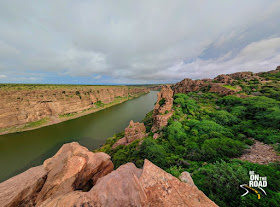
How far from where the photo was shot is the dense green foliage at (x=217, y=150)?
5074mm

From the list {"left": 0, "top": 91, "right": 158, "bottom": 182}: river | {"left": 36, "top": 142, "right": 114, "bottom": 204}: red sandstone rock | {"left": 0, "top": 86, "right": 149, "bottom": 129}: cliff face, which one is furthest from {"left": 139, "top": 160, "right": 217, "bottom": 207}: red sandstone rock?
{"left": 0, "top": 86, "right": 149, "bottom": 129}: cliff face

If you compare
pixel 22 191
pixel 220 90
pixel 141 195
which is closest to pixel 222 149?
pixel 141 195

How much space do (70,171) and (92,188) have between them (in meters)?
2.88

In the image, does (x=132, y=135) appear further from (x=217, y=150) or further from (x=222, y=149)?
(x=222, y=149)

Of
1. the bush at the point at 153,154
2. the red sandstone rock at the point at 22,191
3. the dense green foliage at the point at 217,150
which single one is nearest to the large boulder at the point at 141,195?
the dense green foliage at the point at 217,150

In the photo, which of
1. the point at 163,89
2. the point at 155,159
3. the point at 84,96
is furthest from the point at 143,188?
the point at 84,96

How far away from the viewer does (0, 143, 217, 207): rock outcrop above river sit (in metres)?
3.48

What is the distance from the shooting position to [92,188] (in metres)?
3.89

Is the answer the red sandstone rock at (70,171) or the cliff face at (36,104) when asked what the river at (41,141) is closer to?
the cliff face at (36,104)

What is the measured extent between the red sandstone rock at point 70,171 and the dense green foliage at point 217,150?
484 centimetres

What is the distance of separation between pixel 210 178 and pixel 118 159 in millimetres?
9726

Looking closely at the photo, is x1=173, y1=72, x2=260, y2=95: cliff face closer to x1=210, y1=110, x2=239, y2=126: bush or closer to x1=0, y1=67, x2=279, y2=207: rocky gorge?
x1=210, y1=110, x2=239, y2=126: bush

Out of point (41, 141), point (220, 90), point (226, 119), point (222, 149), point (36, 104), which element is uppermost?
point (220, 90)

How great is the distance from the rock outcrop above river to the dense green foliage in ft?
8.23
